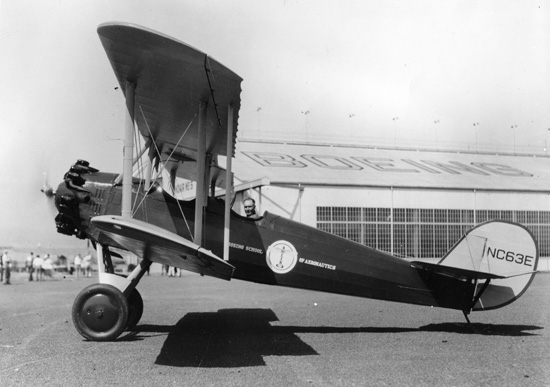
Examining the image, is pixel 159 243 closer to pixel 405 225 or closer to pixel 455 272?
pixel 455 272

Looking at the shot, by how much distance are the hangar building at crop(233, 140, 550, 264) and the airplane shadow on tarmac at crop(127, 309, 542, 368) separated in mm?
13078

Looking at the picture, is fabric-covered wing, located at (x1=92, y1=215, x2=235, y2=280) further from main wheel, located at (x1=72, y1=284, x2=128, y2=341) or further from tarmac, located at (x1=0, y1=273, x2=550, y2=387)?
tarmac, located at (x1=0, y1=273, x2=550, y2=387)

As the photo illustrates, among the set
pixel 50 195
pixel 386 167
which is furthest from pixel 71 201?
pixel 386 167

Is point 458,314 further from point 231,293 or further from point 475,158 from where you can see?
point 475,158

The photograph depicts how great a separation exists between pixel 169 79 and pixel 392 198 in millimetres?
18848

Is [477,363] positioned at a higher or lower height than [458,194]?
lower

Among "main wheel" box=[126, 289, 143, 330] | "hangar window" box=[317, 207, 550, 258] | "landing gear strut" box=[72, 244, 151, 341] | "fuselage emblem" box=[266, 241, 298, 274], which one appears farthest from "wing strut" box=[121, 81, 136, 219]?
"hangar window" box=[317, 207, 550, 258]

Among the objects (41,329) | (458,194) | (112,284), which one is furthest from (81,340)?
(458,194)

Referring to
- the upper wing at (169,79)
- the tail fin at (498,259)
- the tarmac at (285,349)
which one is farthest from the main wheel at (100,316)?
the tail fin at (498,259)

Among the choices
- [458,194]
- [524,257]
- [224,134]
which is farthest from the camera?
[458,194]

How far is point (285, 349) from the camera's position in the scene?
20.2ft

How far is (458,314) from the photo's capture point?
968cm

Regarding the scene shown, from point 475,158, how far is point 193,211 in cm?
2668

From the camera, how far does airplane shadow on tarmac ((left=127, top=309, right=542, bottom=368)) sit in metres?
5.57
